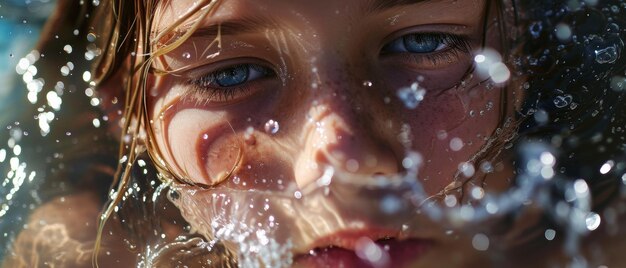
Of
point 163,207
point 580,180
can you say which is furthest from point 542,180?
point 163,207

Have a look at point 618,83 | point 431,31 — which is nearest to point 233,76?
point 431,31

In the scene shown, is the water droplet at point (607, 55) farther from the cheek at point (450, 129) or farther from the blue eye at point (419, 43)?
the blue eye at point (419, 43)

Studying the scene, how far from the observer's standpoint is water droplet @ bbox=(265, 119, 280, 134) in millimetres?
1331

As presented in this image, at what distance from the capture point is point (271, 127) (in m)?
1.34

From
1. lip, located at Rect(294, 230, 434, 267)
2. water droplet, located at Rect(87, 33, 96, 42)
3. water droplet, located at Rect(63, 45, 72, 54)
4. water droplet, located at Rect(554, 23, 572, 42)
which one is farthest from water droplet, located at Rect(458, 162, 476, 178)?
water droplet, located at Rect(63, 45, 72, 54)

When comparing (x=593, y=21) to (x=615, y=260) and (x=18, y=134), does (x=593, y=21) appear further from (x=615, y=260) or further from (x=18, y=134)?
(x=18, y=134)

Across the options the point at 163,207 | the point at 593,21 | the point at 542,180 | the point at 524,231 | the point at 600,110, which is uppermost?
the point at 593,21

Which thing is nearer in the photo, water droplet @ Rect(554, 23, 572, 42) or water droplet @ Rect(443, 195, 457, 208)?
water droplet @ Rect(443, 195, 457, 208)

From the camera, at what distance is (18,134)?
6.47ft

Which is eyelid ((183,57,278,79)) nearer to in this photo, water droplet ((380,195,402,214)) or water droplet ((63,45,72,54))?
water droplet ((380,195,402,214))

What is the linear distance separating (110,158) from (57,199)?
179mm

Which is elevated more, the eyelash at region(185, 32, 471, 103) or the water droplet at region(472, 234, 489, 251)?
the eyelash at region(185, 32, 471, 103)

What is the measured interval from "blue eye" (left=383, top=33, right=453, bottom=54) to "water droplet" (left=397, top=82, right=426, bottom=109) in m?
0.07

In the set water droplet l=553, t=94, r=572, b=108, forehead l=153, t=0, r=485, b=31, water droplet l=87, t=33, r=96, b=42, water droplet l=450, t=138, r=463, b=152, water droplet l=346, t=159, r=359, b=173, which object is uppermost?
water droplet l=553, t=94, r=572, b=108
